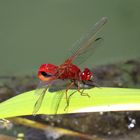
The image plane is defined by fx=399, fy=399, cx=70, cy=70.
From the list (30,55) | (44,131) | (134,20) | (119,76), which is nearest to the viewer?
(44,131)

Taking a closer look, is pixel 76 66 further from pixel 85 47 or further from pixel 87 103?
pixel 87 103

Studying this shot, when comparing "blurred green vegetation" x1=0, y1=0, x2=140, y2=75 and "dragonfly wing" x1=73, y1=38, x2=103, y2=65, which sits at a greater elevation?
"blurred green vegetation" x1=0, y1=0, x2=140, y2=75

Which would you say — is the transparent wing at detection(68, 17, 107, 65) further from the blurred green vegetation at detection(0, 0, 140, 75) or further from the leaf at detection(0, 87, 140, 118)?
the blurred green vegetation at detection(0, 0, 140, 75)

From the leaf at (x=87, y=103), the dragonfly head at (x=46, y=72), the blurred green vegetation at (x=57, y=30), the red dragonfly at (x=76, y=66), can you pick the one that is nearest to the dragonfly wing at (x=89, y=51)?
the red dragonfly at (x=76, y=66)

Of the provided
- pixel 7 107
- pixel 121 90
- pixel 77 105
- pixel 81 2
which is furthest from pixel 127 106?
pixel 81 2

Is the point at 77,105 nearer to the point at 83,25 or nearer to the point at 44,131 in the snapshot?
the point at 44,131

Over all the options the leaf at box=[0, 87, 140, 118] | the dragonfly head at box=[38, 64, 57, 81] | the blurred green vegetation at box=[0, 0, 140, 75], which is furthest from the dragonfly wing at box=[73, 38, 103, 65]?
the blurred green vegetation at box=[0, 0, 140, 75]
